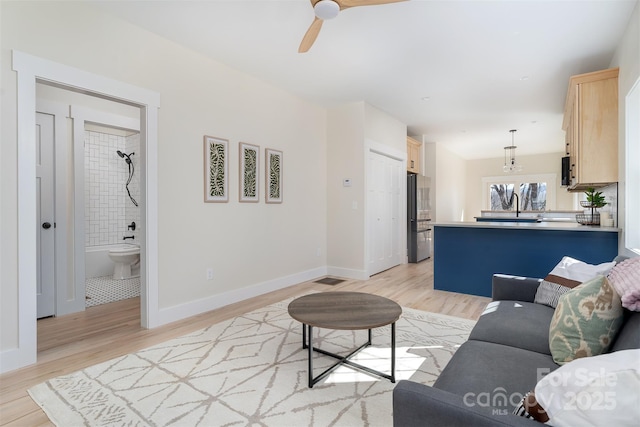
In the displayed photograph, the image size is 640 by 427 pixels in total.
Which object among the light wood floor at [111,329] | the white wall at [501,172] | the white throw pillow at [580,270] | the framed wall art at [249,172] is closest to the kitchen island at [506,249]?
the light wood floor at [111,329]

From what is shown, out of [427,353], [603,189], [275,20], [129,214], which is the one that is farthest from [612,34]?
[129,214]

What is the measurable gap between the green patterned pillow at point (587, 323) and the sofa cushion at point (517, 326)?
8.3 inches

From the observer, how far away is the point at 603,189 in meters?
3.88

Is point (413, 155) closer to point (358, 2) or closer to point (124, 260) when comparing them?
point (358, 2)

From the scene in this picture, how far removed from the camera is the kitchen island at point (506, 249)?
11.0 feet

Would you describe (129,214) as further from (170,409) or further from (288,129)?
(170,409)

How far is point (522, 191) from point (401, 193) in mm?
5780

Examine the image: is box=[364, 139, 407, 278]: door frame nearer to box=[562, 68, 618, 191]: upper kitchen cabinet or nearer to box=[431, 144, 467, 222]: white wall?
box=[431, 144, 467, 222]: white wall

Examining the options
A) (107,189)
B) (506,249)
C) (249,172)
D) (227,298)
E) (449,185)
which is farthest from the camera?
(449,185)

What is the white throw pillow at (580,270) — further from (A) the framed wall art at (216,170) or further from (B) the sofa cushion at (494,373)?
(A) the framed wall art at (216,170)

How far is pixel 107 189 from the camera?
5.52m

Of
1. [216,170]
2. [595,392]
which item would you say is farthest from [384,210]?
[595,392]

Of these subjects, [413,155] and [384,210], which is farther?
[413,155]

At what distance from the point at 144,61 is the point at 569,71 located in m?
4.64
